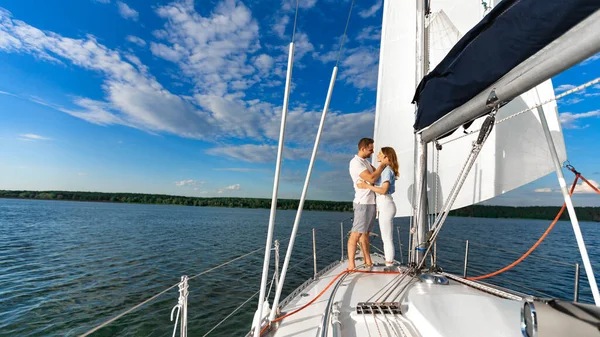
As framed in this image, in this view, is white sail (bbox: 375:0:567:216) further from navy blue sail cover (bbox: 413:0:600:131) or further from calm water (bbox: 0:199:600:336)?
navy blue sail cover (bbox: 413:0:600:131)

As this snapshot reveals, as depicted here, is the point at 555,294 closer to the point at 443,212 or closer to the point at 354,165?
the point at 443,212

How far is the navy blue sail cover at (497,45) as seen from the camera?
1.25 metres

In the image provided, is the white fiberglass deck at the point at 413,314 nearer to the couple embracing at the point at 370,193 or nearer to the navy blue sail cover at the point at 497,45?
the couple embracing at the point at 370,193

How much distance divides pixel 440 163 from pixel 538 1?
2885mm

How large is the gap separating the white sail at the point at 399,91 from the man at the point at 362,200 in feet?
4.43

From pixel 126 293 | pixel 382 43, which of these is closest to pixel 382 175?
pixel 382 43

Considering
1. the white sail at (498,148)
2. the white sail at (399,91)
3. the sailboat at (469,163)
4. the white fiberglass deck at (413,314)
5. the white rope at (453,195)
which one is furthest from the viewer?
the white sail at (399,91)

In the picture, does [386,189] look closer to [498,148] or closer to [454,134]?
[498,148]

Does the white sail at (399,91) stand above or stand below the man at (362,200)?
above

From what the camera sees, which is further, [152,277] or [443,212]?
[152,277]

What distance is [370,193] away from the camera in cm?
312

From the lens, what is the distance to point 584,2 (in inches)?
43.8

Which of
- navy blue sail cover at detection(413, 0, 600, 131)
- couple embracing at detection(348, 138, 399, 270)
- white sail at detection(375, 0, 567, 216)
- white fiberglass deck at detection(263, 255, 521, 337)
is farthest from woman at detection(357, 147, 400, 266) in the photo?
navy blue sail cover at detection(413, 0, 600, 131)

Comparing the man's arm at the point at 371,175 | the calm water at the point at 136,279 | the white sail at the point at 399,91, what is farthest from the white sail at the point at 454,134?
the calm water at the point at 136,279
